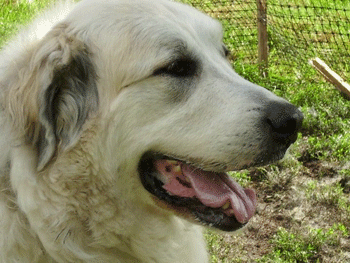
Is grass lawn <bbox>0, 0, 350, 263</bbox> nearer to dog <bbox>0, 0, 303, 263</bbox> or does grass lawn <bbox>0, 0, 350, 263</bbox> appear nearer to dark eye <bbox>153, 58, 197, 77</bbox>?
dog <bbox>0, 0, 303, 263</bbox>

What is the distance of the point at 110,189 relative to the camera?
273cm

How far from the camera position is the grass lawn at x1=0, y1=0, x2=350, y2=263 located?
13.6ft

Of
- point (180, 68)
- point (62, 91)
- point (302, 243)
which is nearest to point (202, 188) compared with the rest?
point (180, 68)

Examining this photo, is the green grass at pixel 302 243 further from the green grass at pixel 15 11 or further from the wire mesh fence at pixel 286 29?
the green grass at pixel 15 11

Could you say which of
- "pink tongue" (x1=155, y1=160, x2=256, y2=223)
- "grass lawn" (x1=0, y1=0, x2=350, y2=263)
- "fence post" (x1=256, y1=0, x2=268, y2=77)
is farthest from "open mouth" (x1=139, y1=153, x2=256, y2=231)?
"fence post" (x1=256, y1=0, x2=268, y2=77)

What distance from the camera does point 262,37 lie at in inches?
258

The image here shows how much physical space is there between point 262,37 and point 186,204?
4.13 metres

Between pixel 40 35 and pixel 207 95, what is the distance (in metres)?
0.91

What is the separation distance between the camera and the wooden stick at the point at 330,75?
5984mm

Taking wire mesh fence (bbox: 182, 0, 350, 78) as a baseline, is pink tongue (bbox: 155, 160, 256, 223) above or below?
above

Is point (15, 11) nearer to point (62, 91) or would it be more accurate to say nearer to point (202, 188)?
point (62, 91)

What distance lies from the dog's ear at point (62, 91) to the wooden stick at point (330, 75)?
12.7 ft

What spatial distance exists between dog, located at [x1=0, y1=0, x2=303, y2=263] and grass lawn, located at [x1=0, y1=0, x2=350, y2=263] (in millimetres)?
1428

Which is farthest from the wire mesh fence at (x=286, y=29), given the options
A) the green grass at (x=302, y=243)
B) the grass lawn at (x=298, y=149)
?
the green grass at (x=302, y=243)
